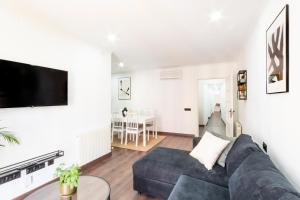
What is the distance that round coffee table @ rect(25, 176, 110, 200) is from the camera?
4.65ft

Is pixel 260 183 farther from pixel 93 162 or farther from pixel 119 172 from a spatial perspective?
pixel 93 162

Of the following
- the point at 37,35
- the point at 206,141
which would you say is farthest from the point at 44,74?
the point at 206,141

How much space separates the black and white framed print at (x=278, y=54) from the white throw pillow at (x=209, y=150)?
2.75 ft

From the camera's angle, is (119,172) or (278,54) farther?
(119,172)

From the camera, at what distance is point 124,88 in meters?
6.39

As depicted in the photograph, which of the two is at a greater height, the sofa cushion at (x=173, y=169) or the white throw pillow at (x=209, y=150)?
the white throw pillow at (x=209, y=150)

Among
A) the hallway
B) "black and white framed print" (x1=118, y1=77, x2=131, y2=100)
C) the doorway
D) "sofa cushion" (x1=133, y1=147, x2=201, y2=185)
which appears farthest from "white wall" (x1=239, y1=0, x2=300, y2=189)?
the doorway

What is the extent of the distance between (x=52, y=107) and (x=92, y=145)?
1.04 meters

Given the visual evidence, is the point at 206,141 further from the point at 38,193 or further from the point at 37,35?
the point at 37,35

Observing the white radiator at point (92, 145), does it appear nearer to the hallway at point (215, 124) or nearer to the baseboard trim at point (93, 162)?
the baseboard trim at point (93, 162)

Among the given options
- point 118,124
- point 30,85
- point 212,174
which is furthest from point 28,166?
point 118,124

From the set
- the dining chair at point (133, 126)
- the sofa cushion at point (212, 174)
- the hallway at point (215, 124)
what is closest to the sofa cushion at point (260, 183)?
the sofa cushion at point (212, 174)

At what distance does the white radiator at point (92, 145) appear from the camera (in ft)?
9.30

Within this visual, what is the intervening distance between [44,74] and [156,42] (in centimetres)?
199
